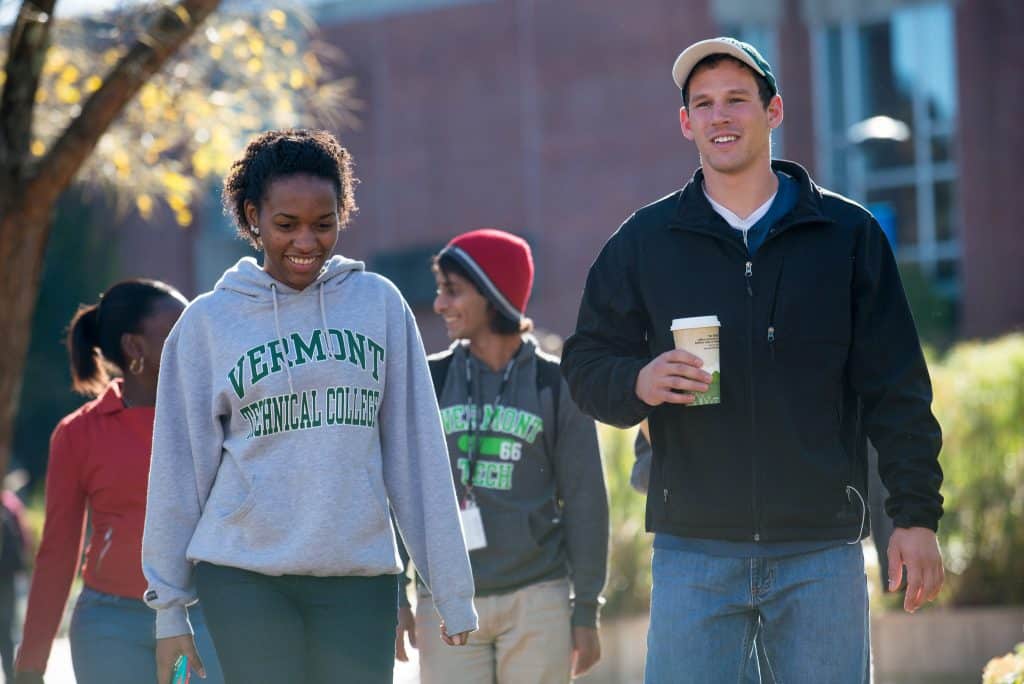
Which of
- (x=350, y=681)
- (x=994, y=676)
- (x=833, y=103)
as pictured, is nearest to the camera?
(x=350, y=681)

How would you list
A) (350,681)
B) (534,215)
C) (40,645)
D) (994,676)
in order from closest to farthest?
(350,681), (40,645), (994,676), (534,215)

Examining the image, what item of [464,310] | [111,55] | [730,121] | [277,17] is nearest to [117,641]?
[464,310]

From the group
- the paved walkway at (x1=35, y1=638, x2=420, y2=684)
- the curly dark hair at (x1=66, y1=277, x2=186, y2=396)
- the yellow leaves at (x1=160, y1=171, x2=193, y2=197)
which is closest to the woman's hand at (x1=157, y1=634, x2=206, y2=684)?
the curly dark hair at (x1=66, y1=277, x2=186, y2=396)

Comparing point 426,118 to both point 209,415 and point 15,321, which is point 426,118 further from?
point 209,415

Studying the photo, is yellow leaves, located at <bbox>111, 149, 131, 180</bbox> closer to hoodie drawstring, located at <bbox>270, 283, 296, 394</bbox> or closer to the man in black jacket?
hoodie drawstring, located at <bbox>270, 283, 296, 394</bbox>

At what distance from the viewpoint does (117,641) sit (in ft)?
16.3

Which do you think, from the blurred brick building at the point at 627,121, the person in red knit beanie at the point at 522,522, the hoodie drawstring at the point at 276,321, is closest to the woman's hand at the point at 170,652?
the hoodie drawstring at the point at 276,321

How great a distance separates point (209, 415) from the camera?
4059 millimetres

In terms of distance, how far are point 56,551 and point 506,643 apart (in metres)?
1.52

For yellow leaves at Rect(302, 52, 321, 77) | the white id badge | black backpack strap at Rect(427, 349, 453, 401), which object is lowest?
the white id badge

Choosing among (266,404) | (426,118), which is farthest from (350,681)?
(426,118)

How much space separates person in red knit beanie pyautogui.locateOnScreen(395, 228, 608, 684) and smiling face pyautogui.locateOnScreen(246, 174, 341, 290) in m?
1.45

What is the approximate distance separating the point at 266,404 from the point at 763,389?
1.26m

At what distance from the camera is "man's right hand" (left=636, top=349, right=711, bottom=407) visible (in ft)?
12.4
